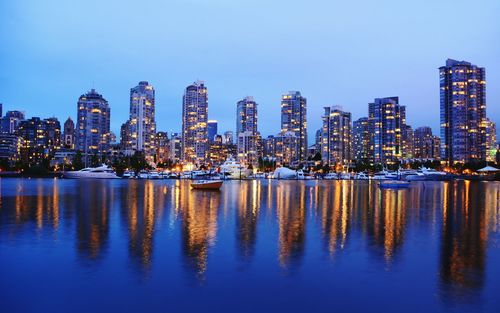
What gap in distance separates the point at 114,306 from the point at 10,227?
730 inches

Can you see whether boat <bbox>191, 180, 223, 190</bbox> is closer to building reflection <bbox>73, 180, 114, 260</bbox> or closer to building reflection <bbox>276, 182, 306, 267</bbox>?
building reflection <bbox>73, 180, 114, 260</bbox>

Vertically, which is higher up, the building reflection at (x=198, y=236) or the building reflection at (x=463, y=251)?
the building reflection at (x=198, y=236)

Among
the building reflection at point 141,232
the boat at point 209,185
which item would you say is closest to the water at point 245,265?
the building reflection at point 141,232

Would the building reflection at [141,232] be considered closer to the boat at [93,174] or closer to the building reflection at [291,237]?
the building reflection at [291,237]

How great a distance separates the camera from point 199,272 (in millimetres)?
16672

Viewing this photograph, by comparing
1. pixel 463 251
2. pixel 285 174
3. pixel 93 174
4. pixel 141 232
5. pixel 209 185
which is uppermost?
pixel 209 185

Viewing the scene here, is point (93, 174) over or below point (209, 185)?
below

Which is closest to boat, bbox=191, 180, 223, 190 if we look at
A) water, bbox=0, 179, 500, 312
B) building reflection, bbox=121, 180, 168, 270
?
building reflection, bbox=121, 180, 168, 270

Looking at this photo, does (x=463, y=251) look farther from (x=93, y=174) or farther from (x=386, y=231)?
(x=93, y=174)

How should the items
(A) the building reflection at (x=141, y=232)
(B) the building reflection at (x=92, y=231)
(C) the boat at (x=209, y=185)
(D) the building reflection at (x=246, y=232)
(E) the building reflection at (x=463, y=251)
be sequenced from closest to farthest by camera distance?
(E) the building reflection at (x=463, y=251) → (A) the building reflection at (x=141, y=232) → (B) the building reflection at (x=92, y=231) → (D) the building reflection at (x=246, y=232) → (C) the boat at (x=209, y=185)

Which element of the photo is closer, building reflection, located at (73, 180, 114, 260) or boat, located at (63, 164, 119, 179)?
building reflection, located at (73, 180, 114, 260)

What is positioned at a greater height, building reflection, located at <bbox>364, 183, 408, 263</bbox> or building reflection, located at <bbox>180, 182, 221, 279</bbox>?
building reflection, located at <bbox>180, 182, 221, 279</bbox>

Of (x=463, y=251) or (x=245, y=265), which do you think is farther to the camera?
(x=463, y=251)

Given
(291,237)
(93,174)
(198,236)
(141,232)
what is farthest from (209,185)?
(93,174)
